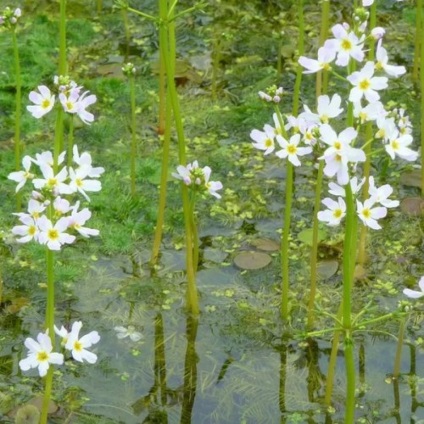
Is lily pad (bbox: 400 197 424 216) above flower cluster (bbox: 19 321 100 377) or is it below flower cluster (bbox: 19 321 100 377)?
above

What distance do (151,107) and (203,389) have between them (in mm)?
2400

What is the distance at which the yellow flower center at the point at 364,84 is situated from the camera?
3.04m

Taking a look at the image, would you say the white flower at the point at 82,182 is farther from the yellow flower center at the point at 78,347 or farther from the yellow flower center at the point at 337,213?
the yellow flower center at the point at 337,213

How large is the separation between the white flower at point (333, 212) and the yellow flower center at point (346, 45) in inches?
22.2

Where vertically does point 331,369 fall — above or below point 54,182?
below

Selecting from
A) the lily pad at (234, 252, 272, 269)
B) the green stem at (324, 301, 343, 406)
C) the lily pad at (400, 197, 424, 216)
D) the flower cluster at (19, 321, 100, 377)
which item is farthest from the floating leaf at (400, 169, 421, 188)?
the flower cluster at (19, 321, 100, 377)

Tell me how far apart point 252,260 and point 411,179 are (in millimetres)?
1136

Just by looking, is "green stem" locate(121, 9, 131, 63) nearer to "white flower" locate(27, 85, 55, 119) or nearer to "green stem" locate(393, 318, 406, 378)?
"white flower" locate(27, 85, 55, 119)

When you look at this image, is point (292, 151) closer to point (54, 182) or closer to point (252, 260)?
point (54, 182)

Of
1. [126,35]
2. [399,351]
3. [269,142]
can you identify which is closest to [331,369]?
[399,351]

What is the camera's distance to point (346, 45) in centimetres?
303

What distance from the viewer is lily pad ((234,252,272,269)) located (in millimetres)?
4859

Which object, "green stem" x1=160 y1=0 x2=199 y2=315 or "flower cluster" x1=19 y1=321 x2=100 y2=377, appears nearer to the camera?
"flower cluster" x1=19 y1=321 x2=100 y2=377

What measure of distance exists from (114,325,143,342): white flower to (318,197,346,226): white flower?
4.45 feet
